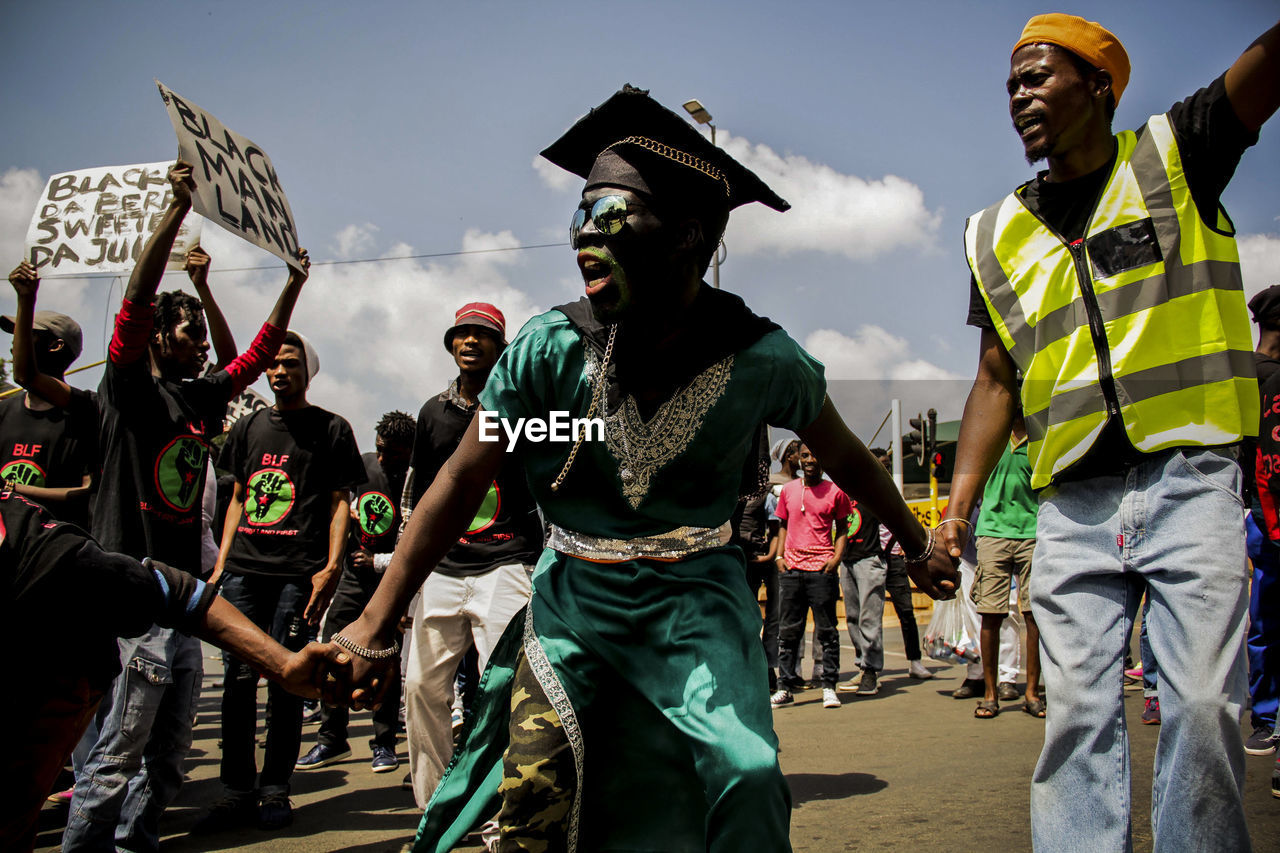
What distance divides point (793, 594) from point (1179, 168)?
714cm

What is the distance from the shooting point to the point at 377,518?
705cm

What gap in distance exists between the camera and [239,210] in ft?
16.3

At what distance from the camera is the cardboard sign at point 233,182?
186 inches

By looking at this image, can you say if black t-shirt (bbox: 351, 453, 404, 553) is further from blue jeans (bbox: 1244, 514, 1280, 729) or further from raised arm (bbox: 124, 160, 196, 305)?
blue jeans (bbox: 1244, 514, 1280, 729)

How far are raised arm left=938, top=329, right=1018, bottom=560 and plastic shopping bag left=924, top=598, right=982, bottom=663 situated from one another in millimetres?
6301

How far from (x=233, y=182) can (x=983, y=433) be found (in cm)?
388

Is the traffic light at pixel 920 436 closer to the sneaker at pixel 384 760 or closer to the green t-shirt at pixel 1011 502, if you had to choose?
the green t-shirt at pixel 1011 502

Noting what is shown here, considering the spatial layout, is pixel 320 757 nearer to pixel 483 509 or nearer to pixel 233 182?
pixel 483 509

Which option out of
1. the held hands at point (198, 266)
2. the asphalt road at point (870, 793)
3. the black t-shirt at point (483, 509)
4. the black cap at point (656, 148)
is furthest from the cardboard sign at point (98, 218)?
the black cap at point (656, 148)

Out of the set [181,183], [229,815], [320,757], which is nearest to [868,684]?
[320,757]

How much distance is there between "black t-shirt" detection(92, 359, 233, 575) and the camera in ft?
13.2

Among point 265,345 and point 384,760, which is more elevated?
point 265,345

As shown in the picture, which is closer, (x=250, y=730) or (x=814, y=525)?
(x=250, y=730)

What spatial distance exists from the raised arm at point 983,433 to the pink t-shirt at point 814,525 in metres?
6.34
